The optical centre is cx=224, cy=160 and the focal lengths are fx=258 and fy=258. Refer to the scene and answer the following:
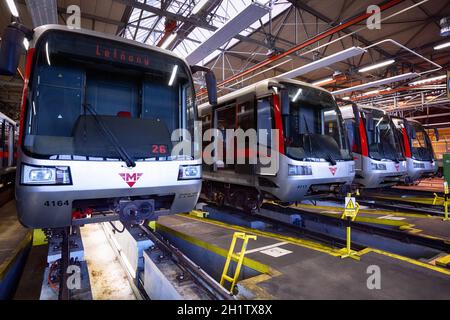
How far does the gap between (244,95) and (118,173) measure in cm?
356

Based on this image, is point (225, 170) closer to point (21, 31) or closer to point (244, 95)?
point (244, 95)

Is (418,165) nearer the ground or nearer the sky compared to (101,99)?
nearer the ground

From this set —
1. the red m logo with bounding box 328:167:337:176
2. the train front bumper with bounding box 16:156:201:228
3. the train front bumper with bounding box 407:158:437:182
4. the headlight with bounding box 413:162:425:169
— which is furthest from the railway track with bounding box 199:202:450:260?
the headlight with bounding box 413:162:425:169

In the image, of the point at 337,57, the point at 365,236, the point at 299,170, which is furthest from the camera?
the point at 337,57

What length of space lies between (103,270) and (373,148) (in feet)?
25.3

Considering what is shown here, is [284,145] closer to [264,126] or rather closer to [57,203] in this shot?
[264,126]

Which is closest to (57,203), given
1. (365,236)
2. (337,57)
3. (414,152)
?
(365,236)

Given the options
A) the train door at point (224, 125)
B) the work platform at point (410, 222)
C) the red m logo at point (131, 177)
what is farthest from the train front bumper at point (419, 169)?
the red m logo at point (131, 177)

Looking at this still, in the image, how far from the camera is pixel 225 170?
6.08m

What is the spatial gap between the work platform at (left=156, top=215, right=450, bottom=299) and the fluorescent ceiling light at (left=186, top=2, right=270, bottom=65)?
13.1ft

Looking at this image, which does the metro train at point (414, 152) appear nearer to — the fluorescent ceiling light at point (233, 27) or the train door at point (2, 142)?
the fluorescent ceiling light at point (233, 27)

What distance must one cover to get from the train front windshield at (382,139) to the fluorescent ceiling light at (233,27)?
4.53 meters

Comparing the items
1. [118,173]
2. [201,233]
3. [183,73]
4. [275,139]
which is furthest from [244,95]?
[118,173]

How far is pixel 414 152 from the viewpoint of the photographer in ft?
31.7
